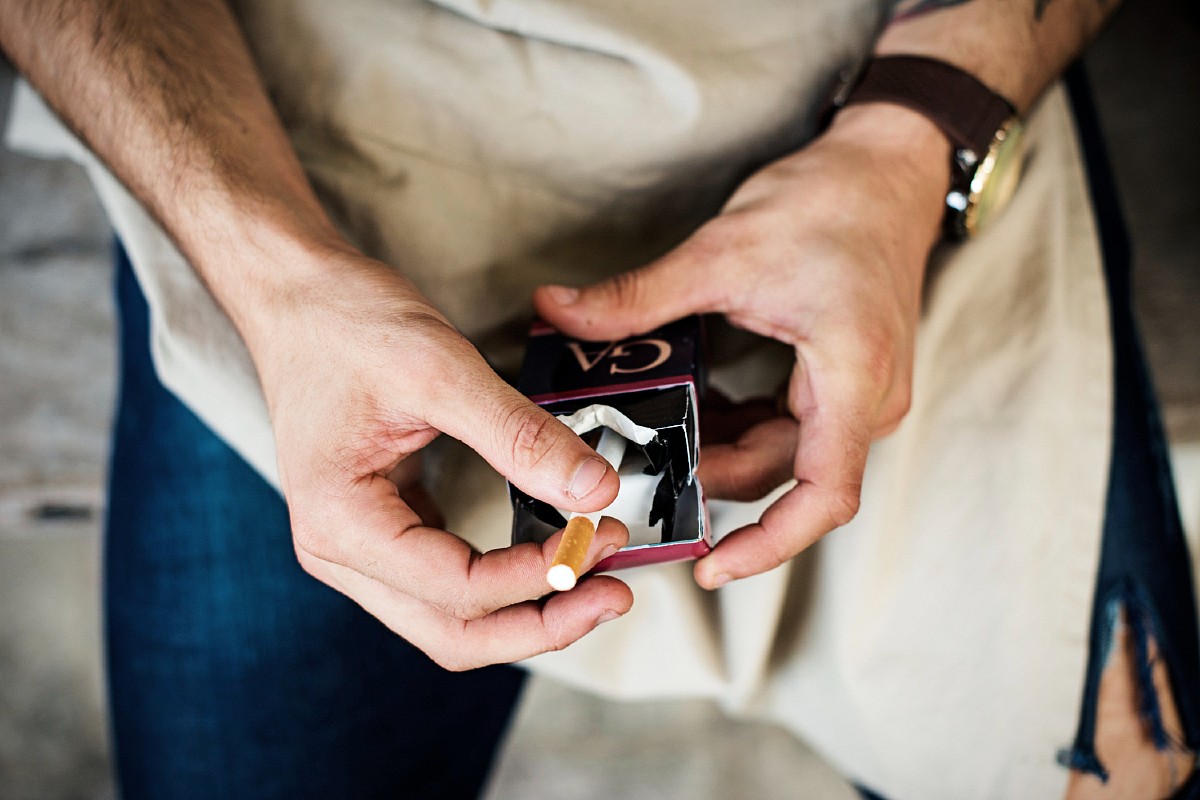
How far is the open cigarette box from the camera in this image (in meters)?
0.54

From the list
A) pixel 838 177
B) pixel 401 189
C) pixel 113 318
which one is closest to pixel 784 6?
pixel 838 177

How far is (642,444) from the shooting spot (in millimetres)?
563

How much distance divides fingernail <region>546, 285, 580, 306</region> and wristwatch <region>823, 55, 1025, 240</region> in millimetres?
318

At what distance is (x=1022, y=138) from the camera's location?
2.59 ft

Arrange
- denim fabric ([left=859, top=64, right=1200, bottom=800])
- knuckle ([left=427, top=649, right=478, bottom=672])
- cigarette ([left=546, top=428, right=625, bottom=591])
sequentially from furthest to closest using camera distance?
denim fabric ([left=859, top=64, right=1200, bottom=800]) → knuckle ([left=427, top=649, right=478, bottom=672]) → cigarette ([left=546, top=428, right=625, bottom=591])

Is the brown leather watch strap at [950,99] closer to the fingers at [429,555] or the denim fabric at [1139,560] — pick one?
the denim fabric at [1139,560]

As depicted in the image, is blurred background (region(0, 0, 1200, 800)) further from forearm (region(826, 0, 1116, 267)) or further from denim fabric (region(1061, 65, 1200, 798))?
forearm (region(826, 0, 1116, 267))

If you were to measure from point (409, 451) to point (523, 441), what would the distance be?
0.11 meters

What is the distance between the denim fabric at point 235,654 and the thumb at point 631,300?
0.33m

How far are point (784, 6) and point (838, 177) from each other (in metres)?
0.16

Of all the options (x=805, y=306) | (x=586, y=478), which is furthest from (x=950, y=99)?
(x=586, y=478)

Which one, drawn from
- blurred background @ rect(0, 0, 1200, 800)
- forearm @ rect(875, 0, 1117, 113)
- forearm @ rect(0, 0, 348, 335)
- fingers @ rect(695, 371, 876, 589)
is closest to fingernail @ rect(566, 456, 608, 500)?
fingers @ rect(695, 371, 876, 589)

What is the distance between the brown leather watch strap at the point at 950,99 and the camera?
0.73 metres

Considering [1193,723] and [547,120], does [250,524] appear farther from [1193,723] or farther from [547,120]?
[1193,723]
